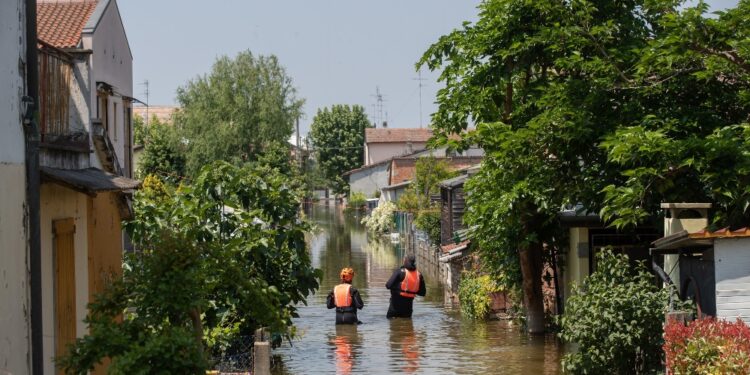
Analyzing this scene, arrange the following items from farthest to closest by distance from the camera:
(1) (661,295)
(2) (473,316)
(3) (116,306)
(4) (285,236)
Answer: (2) (473,316) < (4) (285,236) < (1) (661,295) < (3) (116,306)

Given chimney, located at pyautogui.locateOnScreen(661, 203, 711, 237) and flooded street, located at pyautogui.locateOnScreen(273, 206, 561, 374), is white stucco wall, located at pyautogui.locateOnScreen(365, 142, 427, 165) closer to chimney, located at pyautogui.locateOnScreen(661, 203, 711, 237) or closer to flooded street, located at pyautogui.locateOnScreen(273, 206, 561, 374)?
flooded street, located at pyautogui.locateOnScreen(273, 206, 561, 374)

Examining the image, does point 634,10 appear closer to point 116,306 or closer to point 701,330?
point 701,330

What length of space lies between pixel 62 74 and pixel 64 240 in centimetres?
171

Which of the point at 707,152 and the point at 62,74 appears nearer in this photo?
the point at 62,74

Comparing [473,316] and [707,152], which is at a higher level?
[707,152]

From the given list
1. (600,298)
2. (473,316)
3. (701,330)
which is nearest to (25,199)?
(701,330)

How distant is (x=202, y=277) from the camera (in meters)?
10.2

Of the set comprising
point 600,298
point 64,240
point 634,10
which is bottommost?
point 600,298

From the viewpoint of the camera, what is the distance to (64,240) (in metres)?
12.1

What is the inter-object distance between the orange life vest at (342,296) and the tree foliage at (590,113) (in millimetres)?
3203

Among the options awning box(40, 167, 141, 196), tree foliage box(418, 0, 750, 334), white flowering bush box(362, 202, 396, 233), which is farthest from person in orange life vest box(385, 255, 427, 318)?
white flowering bush box(362, 202, 396, 233)

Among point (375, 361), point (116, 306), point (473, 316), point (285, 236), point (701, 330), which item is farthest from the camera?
point (473, 316)

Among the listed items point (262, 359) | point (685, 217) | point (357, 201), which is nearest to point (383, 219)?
point (357, 201)

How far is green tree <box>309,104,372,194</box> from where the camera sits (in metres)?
122
